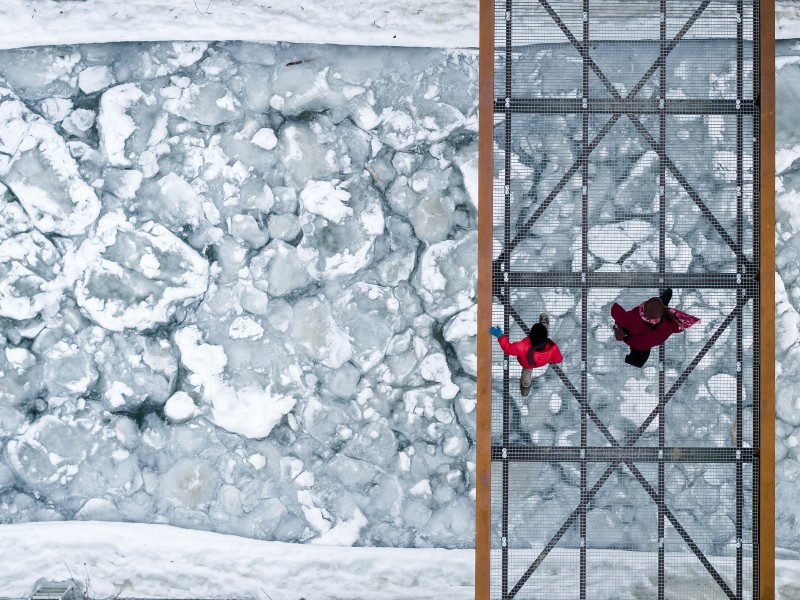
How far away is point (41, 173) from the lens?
4598 mm

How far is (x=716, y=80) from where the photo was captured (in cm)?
447

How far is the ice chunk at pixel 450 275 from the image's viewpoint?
4.58 metres

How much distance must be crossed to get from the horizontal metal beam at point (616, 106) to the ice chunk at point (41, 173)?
3.14 meters

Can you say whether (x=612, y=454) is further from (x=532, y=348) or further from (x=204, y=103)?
(x=204, y=103)

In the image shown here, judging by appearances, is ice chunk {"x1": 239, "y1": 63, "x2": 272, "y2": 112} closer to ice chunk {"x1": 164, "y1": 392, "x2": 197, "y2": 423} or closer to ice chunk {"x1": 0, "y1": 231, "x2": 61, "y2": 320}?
ice chunk {"x1": 0, "y1": 231, "x2": 61, "y2": 320}

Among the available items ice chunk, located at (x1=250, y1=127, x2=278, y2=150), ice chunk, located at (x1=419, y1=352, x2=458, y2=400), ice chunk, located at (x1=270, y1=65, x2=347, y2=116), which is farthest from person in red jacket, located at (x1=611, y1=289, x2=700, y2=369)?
ice chunk, located at (x1=250, y1=127, x2=278, y2=150)

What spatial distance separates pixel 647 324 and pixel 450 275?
1.40 meters

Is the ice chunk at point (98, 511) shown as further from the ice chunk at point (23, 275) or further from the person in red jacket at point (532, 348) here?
the person in red jacket at point (532, 348)

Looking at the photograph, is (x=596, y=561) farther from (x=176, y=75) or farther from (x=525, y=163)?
(x=176, y=75)

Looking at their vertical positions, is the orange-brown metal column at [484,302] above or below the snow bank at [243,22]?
below

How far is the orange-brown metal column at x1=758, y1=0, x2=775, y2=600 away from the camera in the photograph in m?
4.38

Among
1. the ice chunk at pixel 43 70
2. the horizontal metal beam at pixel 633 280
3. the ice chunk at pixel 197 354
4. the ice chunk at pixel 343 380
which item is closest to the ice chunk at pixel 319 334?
the ice chunk at pixel 343 380

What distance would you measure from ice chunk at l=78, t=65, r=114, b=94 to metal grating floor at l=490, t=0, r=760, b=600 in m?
2.87

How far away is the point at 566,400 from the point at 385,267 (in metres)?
1.65
